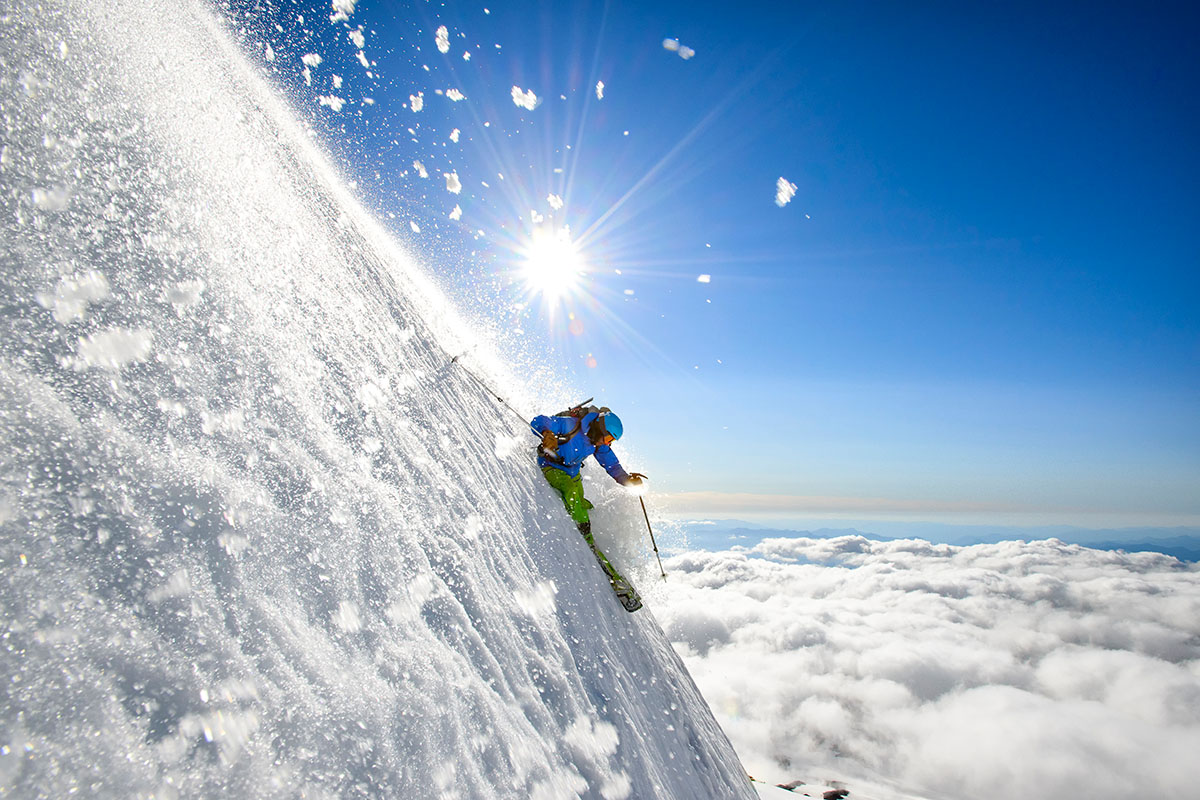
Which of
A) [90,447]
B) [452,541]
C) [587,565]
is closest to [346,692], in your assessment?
[90,447]

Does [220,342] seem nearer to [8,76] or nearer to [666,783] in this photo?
[8,76]

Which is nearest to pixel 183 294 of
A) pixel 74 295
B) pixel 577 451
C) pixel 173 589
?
pixel 74 295

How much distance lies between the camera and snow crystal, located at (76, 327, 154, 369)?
186cm

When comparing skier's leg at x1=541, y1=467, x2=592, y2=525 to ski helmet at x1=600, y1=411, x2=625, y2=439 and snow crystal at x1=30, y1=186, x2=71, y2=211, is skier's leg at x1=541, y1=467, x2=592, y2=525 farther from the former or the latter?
snow crystal at x1=30, y1=186, x2=71, y2=211

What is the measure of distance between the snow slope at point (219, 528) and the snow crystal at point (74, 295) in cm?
1

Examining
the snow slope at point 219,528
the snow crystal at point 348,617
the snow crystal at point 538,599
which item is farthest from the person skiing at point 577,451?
A: the snow crystal at point 348,617

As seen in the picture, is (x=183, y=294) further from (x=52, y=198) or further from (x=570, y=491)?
(x=570, y=491)

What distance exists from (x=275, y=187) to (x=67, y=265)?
5.48 meters

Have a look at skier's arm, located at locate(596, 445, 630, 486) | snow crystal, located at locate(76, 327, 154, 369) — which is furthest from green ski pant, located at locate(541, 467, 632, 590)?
snow crystal, located at locate(76, 327, 154, 369)

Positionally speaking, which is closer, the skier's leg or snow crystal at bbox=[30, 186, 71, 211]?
snow crystal at bbox=[30, 186, 71, 211]

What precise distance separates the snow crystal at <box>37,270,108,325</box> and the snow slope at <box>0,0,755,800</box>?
0.01 m

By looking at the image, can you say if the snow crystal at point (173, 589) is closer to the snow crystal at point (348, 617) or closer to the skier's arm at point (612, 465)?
the snow crystal at point (348, 617)

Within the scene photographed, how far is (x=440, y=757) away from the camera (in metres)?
2.01

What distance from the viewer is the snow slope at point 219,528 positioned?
1254 millimetres
